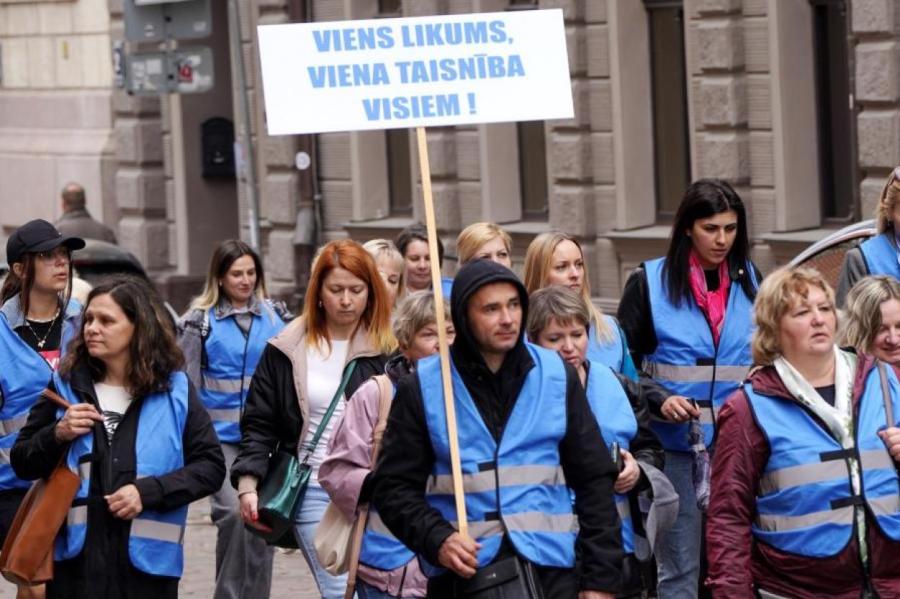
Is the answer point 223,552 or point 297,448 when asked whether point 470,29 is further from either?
point 223,552

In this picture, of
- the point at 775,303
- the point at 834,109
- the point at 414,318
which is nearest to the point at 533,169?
the point at 834,109

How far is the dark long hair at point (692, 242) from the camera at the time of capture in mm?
8328

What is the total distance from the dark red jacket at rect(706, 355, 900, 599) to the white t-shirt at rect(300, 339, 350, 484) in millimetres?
2133

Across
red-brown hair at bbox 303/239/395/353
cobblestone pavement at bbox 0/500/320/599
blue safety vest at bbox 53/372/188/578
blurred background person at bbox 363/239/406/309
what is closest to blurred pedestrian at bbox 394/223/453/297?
blurred background person at bbox 363/239/406/309

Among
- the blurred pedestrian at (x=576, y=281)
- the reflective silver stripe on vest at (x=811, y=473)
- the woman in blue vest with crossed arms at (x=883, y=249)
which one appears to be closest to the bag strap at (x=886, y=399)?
the reflective silver stripe on vest at (x=811, y=473)

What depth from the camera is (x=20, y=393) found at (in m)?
8.91

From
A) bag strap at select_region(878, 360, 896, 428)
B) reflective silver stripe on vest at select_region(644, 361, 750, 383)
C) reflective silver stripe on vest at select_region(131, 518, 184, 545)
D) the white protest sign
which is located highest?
the white protest sign

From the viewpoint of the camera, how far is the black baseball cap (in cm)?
909

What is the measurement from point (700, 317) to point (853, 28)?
7275mm

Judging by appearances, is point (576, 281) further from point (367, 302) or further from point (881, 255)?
point (881, 255)

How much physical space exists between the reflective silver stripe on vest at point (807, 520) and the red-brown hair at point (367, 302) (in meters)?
2.26

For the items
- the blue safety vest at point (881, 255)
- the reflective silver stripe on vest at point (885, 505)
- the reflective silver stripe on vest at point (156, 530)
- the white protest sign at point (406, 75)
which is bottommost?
the reflective silver stripe on vest at point (156, 530)

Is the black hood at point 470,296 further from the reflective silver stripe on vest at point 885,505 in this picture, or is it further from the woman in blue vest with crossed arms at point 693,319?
the woman in blue vest with crossed arms at point 693,319

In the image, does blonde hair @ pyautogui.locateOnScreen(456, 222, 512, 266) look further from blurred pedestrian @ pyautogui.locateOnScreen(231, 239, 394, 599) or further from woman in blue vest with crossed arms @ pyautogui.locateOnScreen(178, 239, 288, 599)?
blurred pedestrian @ pyautogui.locateOnScreen(231, 239, 394, 599)
